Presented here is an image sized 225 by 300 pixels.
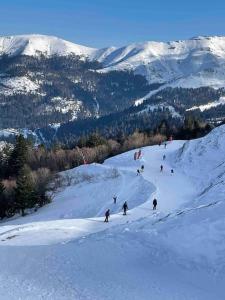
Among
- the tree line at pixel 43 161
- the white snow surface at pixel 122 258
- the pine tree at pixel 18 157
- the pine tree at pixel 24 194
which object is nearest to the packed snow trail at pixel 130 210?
the white snow surface at pixel 122 258

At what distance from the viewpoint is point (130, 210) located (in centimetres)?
5866

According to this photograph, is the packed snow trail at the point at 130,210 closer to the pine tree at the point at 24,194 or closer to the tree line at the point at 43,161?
the pine tree at the point at 24,194

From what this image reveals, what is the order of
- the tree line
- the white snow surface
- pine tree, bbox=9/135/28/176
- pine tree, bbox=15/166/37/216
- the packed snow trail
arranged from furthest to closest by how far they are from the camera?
pine tree, bbox=9/135/28/176, the tree line, pine tree, bbox=15/166/37/216, the packed snow trail, the white snow surface

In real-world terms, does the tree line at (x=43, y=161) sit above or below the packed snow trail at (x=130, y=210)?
below

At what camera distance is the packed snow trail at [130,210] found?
145 ft

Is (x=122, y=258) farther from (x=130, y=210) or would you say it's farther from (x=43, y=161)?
(x=43, y=161)

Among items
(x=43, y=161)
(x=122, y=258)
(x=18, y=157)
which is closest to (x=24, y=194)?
(x=18, y=157)

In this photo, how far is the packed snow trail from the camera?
4410cm

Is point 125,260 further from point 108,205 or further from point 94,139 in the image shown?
point 94,139

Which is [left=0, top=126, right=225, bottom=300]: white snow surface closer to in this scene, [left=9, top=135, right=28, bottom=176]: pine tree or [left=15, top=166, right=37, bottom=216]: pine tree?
[left=15, top=166, right=37, bottom=216]: pine tree

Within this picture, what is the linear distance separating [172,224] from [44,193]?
55.1 meters

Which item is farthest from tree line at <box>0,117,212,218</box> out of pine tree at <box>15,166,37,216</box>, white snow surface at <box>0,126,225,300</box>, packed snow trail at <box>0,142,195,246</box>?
white snow surface at <box>0,126,225,300</box>

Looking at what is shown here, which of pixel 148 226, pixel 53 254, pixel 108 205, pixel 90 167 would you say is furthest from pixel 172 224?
pixel 90 167

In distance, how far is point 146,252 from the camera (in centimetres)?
3250
